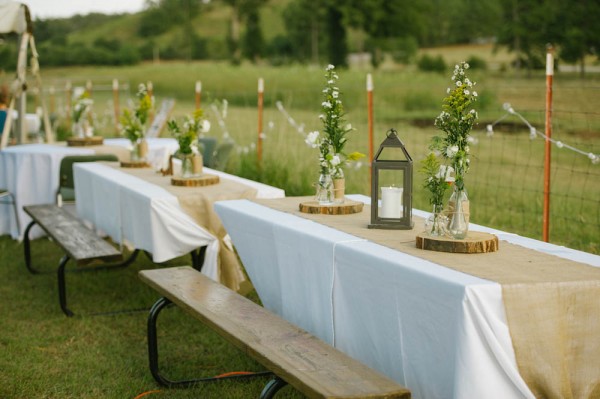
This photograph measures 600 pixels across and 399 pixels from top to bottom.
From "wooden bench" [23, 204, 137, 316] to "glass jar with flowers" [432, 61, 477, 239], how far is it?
2444 mm

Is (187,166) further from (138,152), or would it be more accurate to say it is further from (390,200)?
(390,200)

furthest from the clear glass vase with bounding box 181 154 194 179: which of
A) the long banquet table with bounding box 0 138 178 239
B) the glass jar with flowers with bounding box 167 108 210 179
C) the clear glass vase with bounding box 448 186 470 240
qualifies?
the clear glass vase with bounding box 448 186 470 240

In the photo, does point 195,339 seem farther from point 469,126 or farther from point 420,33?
point 420,33

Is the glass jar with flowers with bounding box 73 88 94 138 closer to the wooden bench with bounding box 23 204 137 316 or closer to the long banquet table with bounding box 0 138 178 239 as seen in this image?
the long banquet table with bounding box 0 138 178 239

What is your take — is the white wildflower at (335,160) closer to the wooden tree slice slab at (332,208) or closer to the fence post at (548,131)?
the wooden tree slice slab at (332,208)

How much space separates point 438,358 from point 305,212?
135 centimetres

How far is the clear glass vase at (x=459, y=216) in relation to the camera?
2926mm

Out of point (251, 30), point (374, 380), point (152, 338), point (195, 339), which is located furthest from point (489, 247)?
point (251, 30)

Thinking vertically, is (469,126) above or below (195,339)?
above

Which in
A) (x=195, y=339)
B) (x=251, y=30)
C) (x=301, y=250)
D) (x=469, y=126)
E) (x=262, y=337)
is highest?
(x=251, y=30)

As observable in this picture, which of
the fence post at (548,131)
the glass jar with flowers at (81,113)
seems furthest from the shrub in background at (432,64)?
the fence post at (548,131)

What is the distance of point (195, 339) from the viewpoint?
4.69m

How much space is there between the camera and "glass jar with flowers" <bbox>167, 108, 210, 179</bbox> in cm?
518

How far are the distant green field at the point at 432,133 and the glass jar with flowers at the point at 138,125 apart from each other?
651mm
